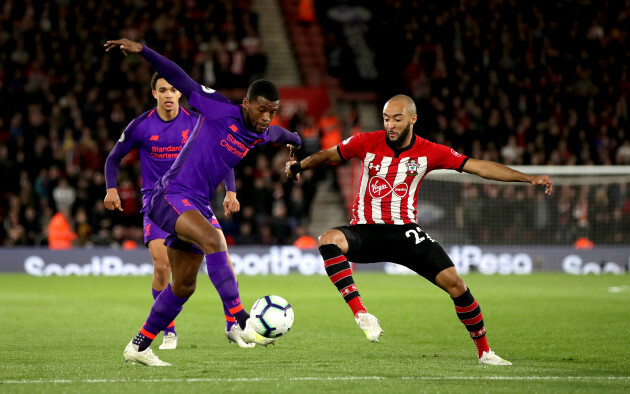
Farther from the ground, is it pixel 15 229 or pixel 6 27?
pixel 6 27

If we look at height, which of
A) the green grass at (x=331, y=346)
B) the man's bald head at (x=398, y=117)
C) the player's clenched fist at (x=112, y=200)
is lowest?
the green grass at (x=331, y=346)

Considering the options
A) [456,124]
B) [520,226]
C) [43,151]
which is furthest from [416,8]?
[43,151]

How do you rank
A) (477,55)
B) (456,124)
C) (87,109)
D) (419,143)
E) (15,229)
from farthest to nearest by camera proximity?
1. (477,55)
2. (456,124)
3. (87,109)
4. (15,229)
5. (419,143)

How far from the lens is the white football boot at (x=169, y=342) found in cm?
862

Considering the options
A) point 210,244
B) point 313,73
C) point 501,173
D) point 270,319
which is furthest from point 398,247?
point 313,73

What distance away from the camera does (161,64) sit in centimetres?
703

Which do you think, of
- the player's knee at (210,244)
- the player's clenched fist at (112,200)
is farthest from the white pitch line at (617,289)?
the player's knee at (210,244)

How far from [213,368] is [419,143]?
2.54 metres

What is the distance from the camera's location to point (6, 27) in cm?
2453

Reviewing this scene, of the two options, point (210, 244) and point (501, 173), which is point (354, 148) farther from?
point (210, 244)

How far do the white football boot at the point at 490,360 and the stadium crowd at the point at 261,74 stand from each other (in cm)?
1308

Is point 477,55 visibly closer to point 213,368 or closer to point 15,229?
point 15,229

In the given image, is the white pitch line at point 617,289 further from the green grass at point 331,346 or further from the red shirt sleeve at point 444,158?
the red shirt sleeve at point 444,158

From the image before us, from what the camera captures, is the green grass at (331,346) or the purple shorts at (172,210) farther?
the purple shorts at (172,210)
